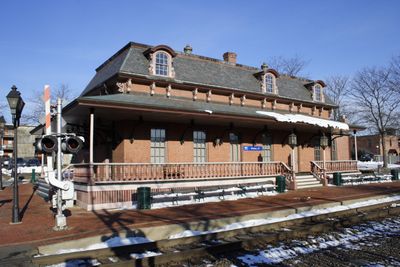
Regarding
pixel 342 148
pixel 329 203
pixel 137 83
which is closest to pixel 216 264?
pixel 329 203

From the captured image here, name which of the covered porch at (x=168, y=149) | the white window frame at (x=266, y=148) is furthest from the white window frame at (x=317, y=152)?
the white window frame at (x=266, y=148)

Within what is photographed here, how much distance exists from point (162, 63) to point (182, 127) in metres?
3.57

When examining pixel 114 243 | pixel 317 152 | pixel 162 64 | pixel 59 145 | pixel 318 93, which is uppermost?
pixel 162 64

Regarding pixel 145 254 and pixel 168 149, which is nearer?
pixel 145 254

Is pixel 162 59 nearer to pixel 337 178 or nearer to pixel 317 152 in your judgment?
pixel 337 178

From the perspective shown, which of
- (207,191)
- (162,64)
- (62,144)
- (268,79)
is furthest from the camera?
(268,79)

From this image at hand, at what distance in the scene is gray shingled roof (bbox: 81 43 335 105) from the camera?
61.2 feet

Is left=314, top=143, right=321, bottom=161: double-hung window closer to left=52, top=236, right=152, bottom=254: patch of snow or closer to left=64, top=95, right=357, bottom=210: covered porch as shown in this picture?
left=64, top=95, right=357, bottom=210: covered porch

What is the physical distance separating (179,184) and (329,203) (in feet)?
20.3

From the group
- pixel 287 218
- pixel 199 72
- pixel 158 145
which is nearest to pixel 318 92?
pixel 199 72

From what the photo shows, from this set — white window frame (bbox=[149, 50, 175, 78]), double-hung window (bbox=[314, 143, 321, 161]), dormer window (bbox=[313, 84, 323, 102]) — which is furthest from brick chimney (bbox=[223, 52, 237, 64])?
double-hung window (bbox=[314, 143, 321, 161])

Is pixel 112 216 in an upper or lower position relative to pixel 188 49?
lower

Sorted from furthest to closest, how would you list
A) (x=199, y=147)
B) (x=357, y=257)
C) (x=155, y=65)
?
(x=199, y=147) < (x=155, y=65) < (x=357, y=257)

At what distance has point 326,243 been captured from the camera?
8617 mm
